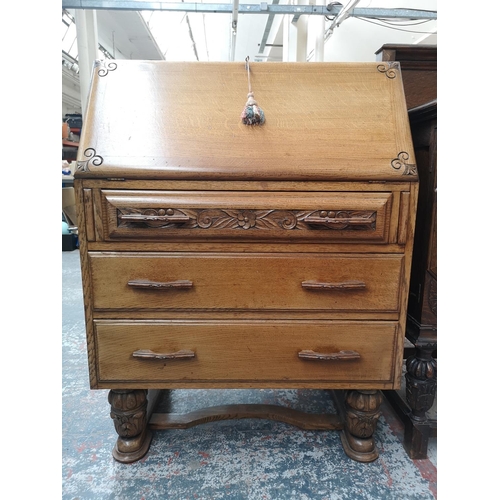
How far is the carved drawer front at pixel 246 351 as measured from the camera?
3.76 ft

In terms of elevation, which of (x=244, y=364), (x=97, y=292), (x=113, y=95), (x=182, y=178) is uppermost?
(x=113, y=95)

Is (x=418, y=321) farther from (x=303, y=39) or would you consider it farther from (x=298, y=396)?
(x=303, y=39)

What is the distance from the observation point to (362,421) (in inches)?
49.7

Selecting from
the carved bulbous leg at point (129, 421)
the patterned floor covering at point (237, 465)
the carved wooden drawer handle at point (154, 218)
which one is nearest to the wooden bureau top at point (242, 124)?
the carved wooden drawer handle at point (154, 218)

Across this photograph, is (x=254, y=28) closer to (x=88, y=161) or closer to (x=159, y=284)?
(x=88, y=161)

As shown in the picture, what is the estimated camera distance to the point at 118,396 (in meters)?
1.22

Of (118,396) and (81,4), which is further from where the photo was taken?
(81,4)

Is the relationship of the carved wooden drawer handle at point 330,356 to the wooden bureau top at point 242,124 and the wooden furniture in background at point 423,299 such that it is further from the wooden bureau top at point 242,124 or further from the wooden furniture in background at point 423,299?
the wooden bureau top at point 242,124

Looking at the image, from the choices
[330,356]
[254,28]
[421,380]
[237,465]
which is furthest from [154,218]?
[254,28]

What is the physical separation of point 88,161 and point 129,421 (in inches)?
36.1

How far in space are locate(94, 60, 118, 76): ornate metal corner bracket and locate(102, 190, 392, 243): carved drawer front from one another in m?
0.46

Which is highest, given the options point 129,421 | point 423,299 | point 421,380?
point 423,299

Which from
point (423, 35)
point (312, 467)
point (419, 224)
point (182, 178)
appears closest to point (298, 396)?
point (312, 467)

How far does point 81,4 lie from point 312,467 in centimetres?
357
